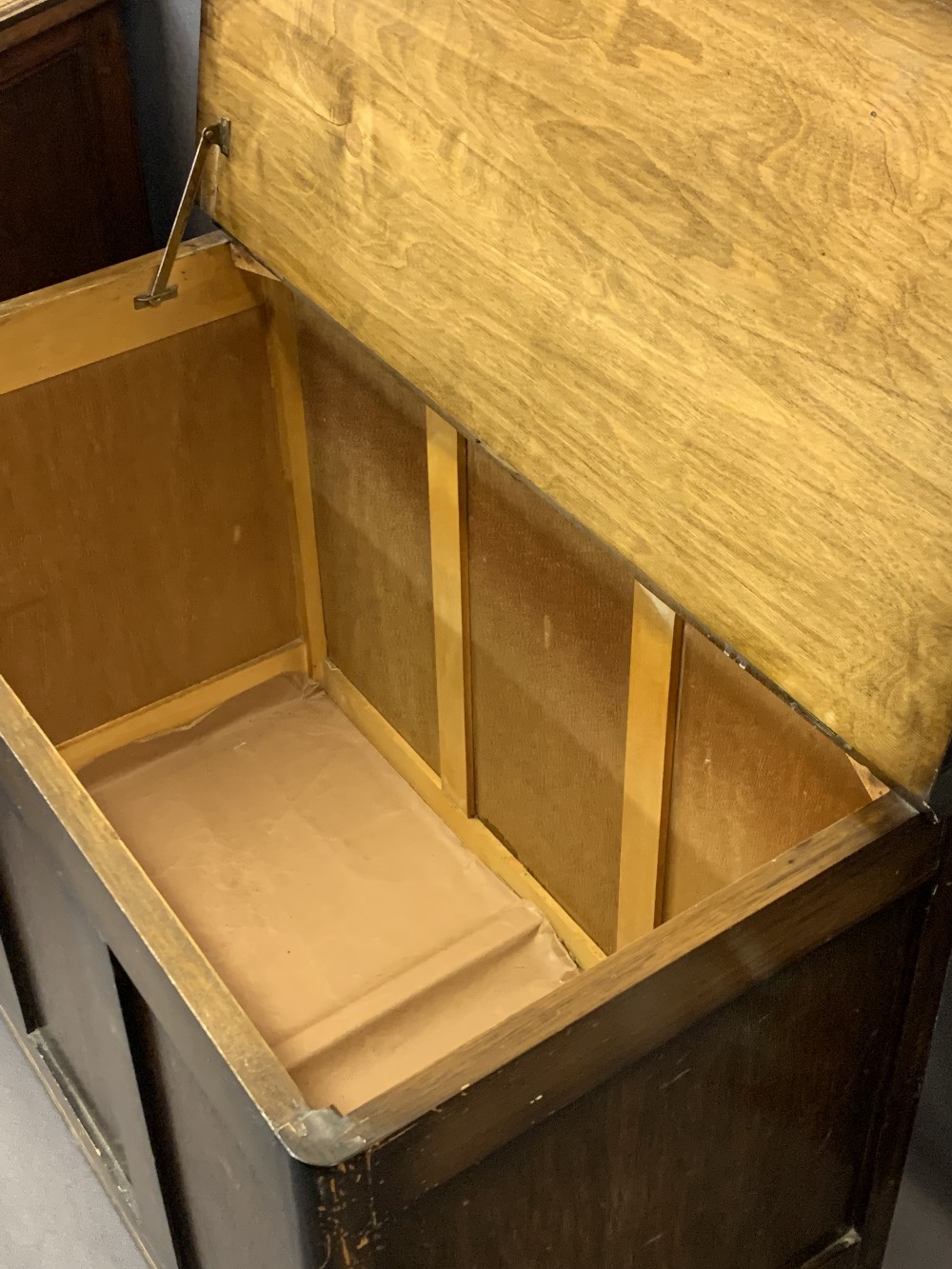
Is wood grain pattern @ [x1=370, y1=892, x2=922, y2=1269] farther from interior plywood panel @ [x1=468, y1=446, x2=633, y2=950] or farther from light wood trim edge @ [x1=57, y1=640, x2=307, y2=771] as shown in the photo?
light wood trim edge @ [x1=57, y1=640, x2=307, y2=771]

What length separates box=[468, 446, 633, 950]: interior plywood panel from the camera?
4.79 ft

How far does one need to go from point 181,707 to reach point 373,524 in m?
0.43

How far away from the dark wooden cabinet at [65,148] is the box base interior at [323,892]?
671 millimetres

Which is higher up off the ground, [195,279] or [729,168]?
[729,168]

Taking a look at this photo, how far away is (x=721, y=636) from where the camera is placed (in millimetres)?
1112

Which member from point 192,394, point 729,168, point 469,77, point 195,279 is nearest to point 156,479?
point 192,394

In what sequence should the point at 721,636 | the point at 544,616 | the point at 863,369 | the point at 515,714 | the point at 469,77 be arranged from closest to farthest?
the point at 863,369
the point at 721,636
the point at 469,77
the point at 544,616
the point at 515,714

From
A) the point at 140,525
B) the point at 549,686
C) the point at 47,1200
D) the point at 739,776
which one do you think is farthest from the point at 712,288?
the point at 47,1200

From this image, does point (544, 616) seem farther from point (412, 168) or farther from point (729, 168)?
point (729, 168)

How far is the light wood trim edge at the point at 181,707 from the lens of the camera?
199 cm

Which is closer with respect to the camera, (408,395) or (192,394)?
(408,395)

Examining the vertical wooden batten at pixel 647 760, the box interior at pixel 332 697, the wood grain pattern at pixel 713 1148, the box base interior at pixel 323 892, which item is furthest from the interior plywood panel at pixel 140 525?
the wood grain pattern at pixel 713 1148

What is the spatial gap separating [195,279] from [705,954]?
1131 millimetres

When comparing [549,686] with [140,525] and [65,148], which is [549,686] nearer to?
[140,525]
